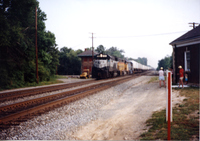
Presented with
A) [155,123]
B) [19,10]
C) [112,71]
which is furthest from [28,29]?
[155,123]

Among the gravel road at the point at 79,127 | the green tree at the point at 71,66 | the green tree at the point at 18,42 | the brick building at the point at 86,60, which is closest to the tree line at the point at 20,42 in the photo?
the green tree at the point at 18,42

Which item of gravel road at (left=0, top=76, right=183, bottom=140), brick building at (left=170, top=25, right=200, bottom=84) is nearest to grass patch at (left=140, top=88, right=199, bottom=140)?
gravel road at (left=0, top=76, right=183, bottom=140)

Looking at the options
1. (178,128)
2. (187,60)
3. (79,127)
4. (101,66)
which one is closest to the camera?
(178,128)

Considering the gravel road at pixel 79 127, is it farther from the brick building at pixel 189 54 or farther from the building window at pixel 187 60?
the building window at pixel 187 60

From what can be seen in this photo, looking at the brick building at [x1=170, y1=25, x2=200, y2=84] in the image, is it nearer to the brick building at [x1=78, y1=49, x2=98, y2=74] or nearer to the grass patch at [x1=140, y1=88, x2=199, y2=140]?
the grass patch at [x1=140, y1=88, x2=199, y2=140]

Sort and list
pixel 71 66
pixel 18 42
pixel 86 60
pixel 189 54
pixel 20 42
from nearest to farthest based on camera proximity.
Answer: pixel 189 54
pixel 18 42
pixel 20 42
pixel 86 60
pixel 71 66

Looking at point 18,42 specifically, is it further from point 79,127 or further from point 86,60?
point 86,60

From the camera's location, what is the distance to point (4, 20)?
1339 centimetres

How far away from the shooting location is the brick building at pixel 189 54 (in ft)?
39.9

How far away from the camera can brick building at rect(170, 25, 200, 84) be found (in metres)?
12.2

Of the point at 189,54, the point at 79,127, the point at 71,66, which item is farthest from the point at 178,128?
the point at 71,66

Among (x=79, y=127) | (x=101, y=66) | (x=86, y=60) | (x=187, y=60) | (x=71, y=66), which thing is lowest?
(x=79, y=127)

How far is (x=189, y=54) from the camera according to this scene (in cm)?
1312

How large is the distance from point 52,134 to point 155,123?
3.36 m
